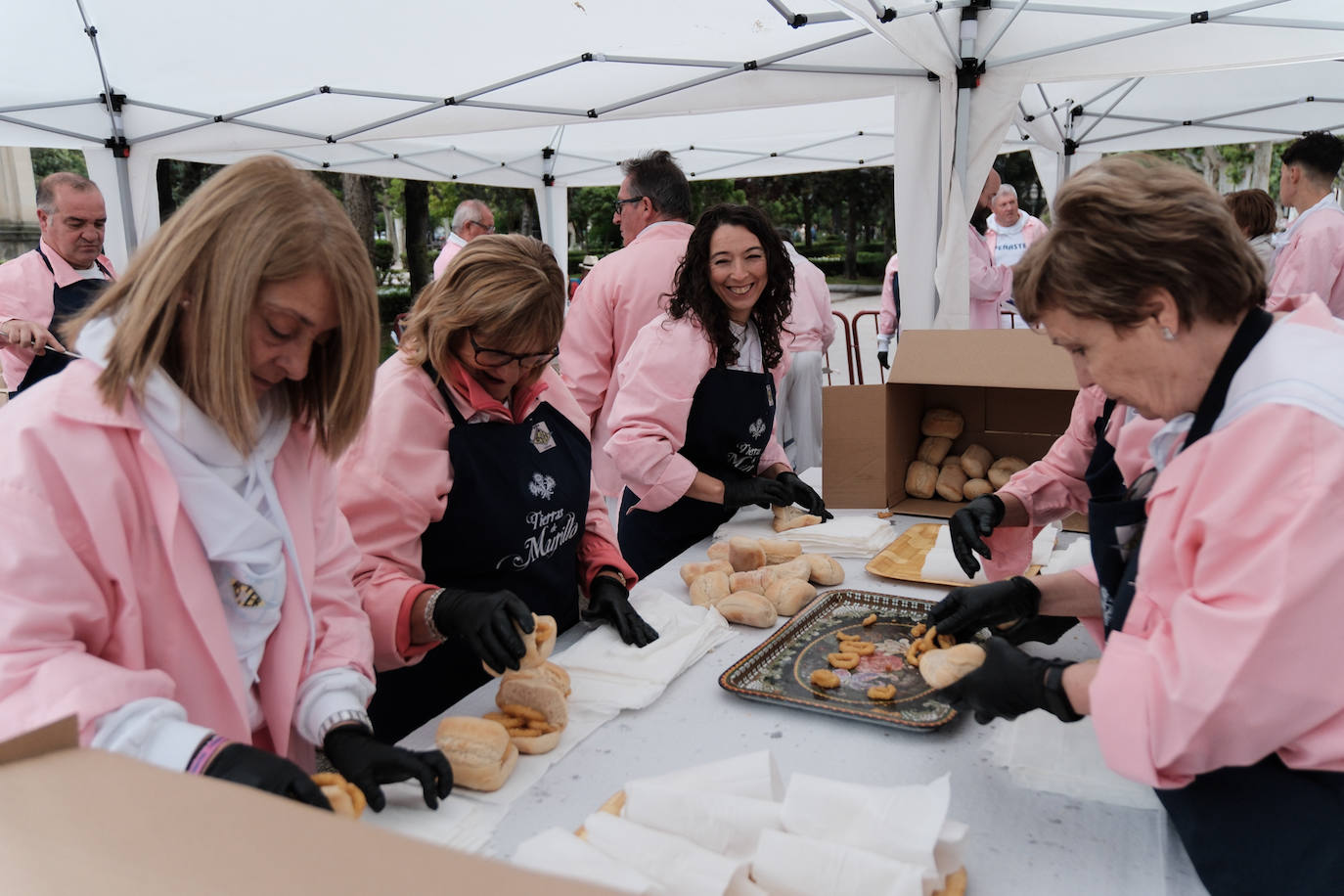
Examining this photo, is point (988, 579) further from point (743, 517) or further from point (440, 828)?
point (440, 828)

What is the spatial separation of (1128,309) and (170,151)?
691cm

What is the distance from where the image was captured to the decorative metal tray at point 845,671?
5.79ft

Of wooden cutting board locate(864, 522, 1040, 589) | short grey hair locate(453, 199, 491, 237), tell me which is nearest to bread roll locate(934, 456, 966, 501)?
wooden cutting board locate(864, 522, 1040, 589)

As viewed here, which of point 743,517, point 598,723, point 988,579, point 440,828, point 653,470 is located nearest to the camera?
point 440,828

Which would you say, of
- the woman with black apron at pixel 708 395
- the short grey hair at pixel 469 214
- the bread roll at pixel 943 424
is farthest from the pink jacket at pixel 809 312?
the short grey hair at pixel 469 214

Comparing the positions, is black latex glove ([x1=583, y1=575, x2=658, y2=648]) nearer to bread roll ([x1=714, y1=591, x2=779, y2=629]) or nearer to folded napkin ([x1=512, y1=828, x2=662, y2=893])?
bread roll ([x1=714, y1=591, x2=779, y2=629])

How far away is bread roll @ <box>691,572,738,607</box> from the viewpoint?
2363mm

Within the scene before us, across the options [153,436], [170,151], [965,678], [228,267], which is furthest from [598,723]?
[170,151]

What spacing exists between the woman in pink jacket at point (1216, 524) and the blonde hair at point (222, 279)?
1007mm

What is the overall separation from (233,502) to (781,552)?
168cm

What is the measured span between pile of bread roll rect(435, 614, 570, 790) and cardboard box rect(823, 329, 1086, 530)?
5.04 feet

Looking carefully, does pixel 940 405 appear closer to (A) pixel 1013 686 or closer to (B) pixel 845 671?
(B) pixel 845 671

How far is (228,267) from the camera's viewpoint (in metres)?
1.22

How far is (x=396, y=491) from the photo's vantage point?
1.97 meters
